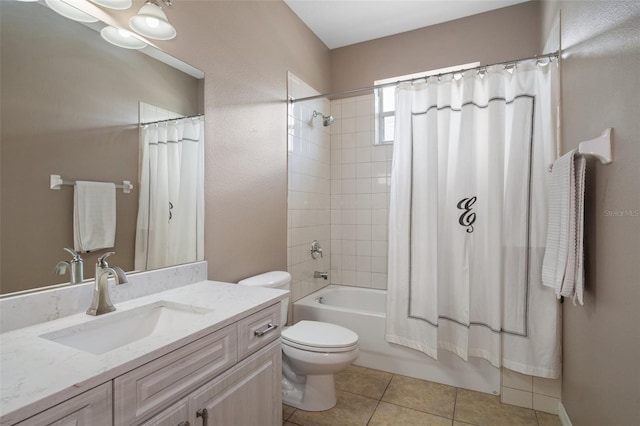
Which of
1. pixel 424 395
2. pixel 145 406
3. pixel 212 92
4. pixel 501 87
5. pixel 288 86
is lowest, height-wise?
pixel 424 395

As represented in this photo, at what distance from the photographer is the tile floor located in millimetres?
1779

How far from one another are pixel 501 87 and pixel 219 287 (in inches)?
79.8

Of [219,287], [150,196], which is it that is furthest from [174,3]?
[219,287]

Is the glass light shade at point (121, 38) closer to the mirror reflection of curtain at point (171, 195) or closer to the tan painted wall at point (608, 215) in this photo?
the mirror reflection of curtain at point (171, 195)

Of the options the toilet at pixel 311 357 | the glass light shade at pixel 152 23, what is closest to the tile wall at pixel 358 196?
the toilet at pixel 311 357

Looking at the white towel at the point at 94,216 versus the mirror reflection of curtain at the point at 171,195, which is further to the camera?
the mirror reflection of curtain at the point at 171,195

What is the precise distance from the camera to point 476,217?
199cm

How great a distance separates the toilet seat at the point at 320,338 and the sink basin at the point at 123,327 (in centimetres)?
80

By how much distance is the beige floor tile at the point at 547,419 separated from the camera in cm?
178

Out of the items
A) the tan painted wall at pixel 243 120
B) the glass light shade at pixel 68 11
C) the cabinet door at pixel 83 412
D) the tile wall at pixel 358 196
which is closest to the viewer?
the cabinet door at pixel 83 412

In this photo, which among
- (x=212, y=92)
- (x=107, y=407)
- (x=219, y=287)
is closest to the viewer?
(x=107, y=407)

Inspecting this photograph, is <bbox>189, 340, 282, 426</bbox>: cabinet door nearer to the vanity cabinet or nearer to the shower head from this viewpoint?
the vanity cabinet

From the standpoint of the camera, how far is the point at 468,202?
2.02 m

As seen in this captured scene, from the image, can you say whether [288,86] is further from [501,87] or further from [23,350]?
[23,350]
